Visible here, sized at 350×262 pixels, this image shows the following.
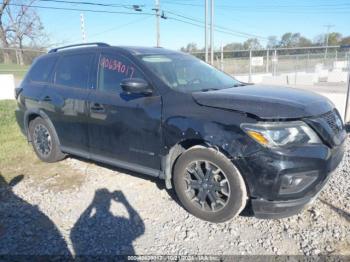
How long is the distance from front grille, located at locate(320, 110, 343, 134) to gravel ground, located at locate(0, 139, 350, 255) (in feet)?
2.98

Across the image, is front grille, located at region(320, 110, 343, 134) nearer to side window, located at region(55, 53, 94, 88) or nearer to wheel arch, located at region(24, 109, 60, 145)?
side window, located at region(55, 53, 94, 88)

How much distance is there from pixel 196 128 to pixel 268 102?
2.45ft

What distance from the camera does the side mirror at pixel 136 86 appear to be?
3469mm

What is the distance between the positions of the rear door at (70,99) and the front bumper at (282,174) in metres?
2.46

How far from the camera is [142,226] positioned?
11.0 feet

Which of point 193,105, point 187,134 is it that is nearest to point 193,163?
point 187,134

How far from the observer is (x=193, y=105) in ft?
10.9

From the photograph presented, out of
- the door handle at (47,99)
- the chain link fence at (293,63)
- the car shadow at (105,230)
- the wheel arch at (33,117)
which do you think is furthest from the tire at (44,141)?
the chain link fence at (293,63)

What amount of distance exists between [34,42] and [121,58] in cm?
4580

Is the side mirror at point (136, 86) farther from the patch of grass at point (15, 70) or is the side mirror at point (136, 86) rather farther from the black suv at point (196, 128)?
the patch of grass at point (15, 70)

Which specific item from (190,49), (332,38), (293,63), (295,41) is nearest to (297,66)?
(293,63)

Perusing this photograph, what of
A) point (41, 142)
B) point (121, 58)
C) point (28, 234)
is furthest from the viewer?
point (41, 142)

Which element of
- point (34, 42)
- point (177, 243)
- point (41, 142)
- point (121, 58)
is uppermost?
point (34, 42)

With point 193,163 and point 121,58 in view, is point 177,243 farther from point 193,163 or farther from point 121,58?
point 121,58
